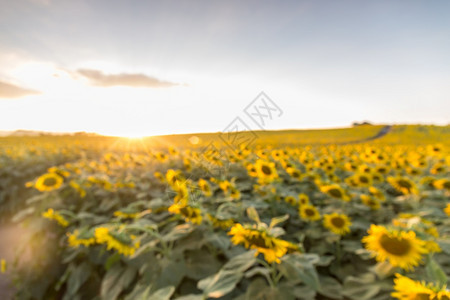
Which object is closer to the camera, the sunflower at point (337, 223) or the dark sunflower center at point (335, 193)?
the sunflower at point (337, 223)

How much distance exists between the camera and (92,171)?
5035mm

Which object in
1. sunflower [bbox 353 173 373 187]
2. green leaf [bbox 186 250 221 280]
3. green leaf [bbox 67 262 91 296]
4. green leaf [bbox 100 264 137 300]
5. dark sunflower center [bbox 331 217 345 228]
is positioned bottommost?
green leaf [bbox 67 262 91 296]

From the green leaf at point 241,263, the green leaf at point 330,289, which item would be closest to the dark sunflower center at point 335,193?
the green leaf at point 330,289

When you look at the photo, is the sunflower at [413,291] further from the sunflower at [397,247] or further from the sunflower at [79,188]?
the sunflower at [79,188]

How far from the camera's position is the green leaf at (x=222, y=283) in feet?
3.61

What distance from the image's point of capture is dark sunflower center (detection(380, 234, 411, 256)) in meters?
1.42

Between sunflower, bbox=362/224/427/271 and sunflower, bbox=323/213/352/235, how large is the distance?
Answer: 925 mm

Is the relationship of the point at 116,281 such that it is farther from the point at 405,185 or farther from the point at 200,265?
the point at 405,185

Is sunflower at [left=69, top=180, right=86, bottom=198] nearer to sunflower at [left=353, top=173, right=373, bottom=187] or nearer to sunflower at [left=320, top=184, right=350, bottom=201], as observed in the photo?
sunflower at [left=320, top=184, right=350, bottom=201]

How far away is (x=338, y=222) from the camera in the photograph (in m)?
2.47

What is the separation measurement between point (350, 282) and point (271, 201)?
159 cm

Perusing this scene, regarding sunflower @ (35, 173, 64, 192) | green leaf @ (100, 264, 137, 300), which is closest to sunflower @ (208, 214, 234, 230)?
green leaf @ (100, 264, 137, 300)

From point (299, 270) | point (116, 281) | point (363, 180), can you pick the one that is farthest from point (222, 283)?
point (363, 180)

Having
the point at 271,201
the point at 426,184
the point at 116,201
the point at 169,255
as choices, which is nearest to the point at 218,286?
the point at 169,255
